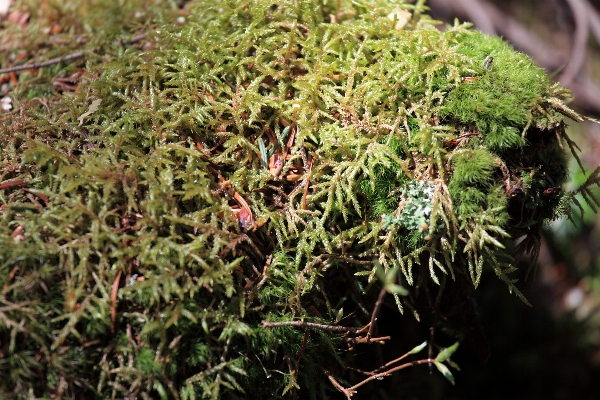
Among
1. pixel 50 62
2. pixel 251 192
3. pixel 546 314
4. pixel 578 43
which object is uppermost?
pixel 578 43

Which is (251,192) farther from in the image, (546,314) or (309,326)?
(546,314)

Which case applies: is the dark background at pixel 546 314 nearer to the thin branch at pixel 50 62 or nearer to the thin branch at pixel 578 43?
the thin branch at pixel 578 43

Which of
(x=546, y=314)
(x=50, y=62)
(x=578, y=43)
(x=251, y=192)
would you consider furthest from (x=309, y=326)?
(x=578, y=43)

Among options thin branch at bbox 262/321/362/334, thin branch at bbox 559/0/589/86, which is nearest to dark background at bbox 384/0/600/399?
thin branch at bbox 559/0/589/86

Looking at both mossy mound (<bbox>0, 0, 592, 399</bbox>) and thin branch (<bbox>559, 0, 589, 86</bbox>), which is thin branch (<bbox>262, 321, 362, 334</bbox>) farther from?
thin branch (<bbox>559, 0, 589, 86</bbox>)

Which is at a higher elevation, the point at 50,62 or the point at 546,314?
the point at 50,62

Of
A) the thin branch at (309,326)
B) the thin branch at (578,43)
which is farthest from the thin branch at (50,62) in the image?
the thin branch at (578,43)

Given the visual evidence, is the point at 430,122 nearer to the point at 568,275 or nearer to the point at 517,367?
the point at 517,367

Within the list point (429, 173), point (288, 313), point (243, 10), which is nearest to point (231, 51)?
point (243, 10)
